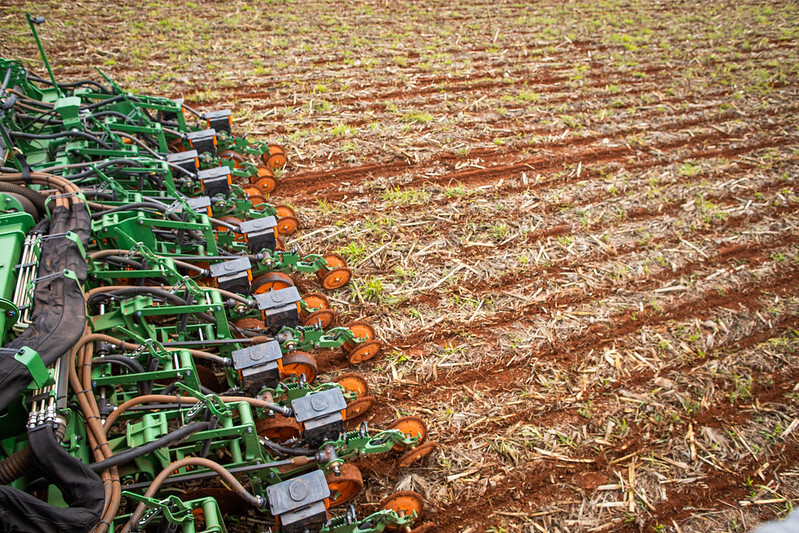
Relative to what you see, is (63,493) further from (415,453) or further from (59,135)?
(59,135)

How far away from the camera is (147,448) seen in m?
3.52

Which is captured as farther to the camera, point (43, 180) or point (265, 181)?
point (265, 181)

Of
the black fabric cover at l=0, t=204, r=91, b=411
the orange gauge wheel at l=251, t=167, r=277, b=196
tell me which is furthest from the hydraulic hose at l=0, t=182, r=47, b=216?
the orange gauge wheel at l=251, t=167, r=277, b=196

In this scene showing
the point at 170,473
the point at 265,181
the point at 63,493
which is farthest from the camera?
the point at 265,181

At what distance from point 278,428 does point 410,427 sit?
3.97ft

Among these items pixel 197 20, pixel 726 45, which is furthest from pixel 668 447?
pixel 197 20

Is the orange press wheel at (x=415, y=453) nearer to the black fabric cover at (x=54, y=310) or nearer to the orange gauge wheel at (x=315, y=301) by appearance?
the orange gauge wheel at (x=315, y=301)

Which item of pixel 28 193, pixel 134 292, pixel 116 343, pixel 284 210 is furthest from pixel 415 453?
pixel 28 193

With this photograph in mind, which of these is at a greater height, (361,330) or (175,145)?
(175,145)

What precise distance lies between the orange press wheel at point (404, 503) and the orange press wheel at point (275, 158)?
238 inches

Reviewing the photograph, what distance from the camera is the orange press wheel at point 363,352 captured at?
5672 mm

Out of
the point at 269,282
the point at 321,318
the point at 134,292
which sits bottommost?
the point at 321,318

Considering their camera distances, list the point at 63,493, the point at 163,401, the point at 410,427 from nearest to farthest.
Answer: the point at 63,493, the point at 163,401, the point at 410,427

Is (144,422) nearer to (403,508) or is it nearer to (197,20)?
(403,508)
